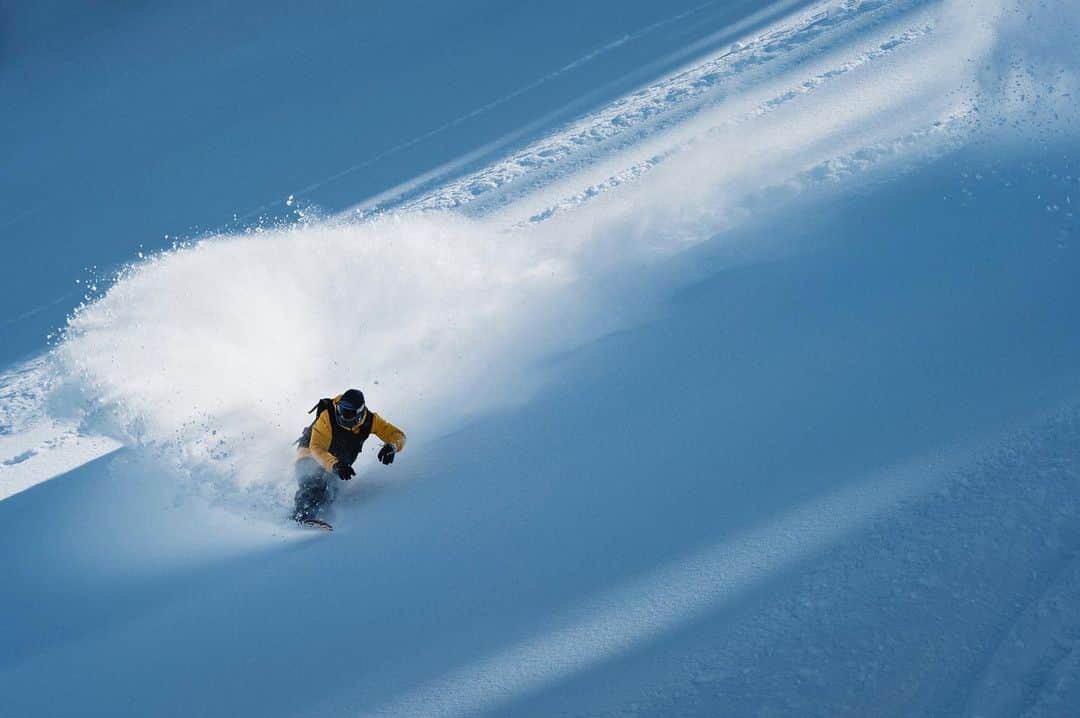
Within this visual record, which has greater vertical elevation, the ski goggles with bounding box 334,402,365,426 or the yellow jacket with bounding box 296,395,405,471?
the ski goggles with bounding box 334,402,365,426

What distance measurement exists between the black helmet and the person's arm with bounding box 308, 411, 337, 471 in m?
0.18

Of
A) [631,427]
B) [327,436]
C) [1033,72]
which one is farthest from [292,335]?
[1033,72]

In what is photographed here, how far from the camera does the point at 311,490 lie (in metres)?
6.07

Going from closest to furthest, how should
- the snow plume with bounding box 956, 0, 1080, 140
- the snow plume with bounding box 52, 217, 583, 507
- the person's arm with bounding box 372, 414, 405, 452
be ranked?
the person's arm with bounding box 372, 414, 405, 452
the snow plume with bounding box 52, 217, 583, 507
the snow plume with bounding box 956, 0, 1080, 140

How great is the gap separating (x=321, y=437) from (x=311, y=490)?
0.35 metres

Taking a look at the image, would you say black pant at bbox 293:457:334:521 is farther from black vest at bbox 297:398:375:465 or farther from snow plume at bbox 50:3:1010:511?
snow plume at bbox 50:3:1010:511

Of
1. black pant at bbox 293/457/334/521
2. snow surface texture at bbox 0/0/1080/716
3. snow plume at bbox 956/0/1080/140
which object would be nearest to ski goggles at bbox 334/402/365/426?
black pant at bbox 293/457/334/521

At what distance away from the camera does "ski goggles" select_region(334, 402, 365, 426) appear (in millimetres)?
6020

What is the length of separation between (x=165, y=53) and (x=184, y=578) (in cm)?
1195

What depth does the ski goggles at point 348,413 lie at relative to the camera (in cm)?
602

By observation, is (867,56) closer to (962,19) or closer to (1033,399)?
(962,19)

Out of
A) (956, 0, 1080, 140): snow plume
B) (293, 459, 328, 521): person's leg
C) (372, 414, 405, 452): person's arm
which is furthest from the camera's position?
(956, 0, 1080, 140): snow plume

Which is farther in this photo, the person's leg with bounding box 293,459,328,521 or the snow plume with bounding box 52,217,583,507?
the snow plume with bounding box 52,217,583,507

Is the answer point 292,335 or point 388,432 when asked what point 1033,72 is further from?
point 292,335
